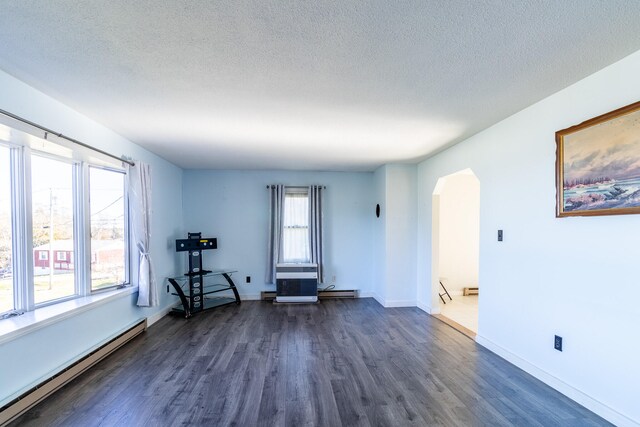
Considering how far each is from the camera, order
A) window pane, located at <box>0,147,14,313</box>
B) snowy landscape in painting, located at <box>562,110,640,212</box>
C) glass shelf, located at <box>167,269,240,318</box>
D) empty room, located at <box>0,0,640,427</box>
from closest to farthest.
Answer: empty room, located at <box>0,0,640,427</box>, snowy landscape in painting, located at <box>562,110,640,212</box>, window pane, located at <box>0,147,14,313</box>, glass shelf, located at <box>167,269,240,318</box>

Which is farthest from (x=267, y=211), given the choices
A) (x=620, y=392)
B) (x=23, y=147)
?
(x=620, y=392)

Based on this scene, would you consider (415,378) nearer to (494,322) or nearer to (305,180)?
(494,322)

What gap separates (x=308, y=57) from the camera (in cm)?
173

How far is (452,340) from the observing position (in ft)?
11.1

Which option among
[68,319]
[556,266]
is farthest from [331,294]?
[68,319]

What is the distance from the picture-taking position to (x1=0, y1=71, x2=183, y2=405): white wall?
6.53 ft

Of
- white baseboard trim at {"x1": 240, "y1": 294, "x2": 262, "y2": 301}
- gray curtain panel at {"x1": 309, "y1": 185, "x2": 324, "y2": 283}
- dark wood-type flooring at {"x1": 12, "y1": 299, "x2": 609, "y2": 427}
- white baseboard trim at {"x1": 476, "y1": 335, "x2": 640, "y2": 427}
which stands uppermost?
gray curtain panel at {"x1": 309, "y1": 185, "x2": 324, "y2": 283}

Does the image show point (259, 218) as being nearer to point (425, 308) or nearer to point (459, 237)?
point (425, 308)

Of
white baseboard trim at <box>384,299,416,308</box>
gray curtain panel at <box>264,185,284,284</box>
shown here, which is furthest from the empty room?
gray curtain panel at <box>264,185,284,284</box>

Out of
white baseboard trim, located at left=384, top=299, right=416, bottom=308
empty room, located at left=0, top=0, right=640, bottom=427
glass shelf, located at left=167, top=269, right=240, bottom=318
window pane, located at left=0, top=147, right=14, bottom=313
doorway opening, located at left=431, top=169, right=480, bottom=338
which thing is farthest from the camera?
doorway opening, located at left=431, top=169, right=480, bottom=338

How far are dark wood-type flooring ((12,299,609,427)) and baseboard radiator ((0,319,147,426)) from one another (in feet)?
0.20

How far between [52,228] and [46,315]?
2.60 feet

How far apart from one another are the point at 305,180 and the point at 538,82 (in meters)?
3.86

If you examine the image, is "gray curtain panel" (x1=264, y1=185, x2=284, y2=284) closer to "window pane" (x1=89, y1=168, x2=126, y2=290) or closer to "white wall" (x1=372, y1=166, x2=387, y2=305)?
"white wall" (x1=372, y1=166, x2=387, y2=305)
